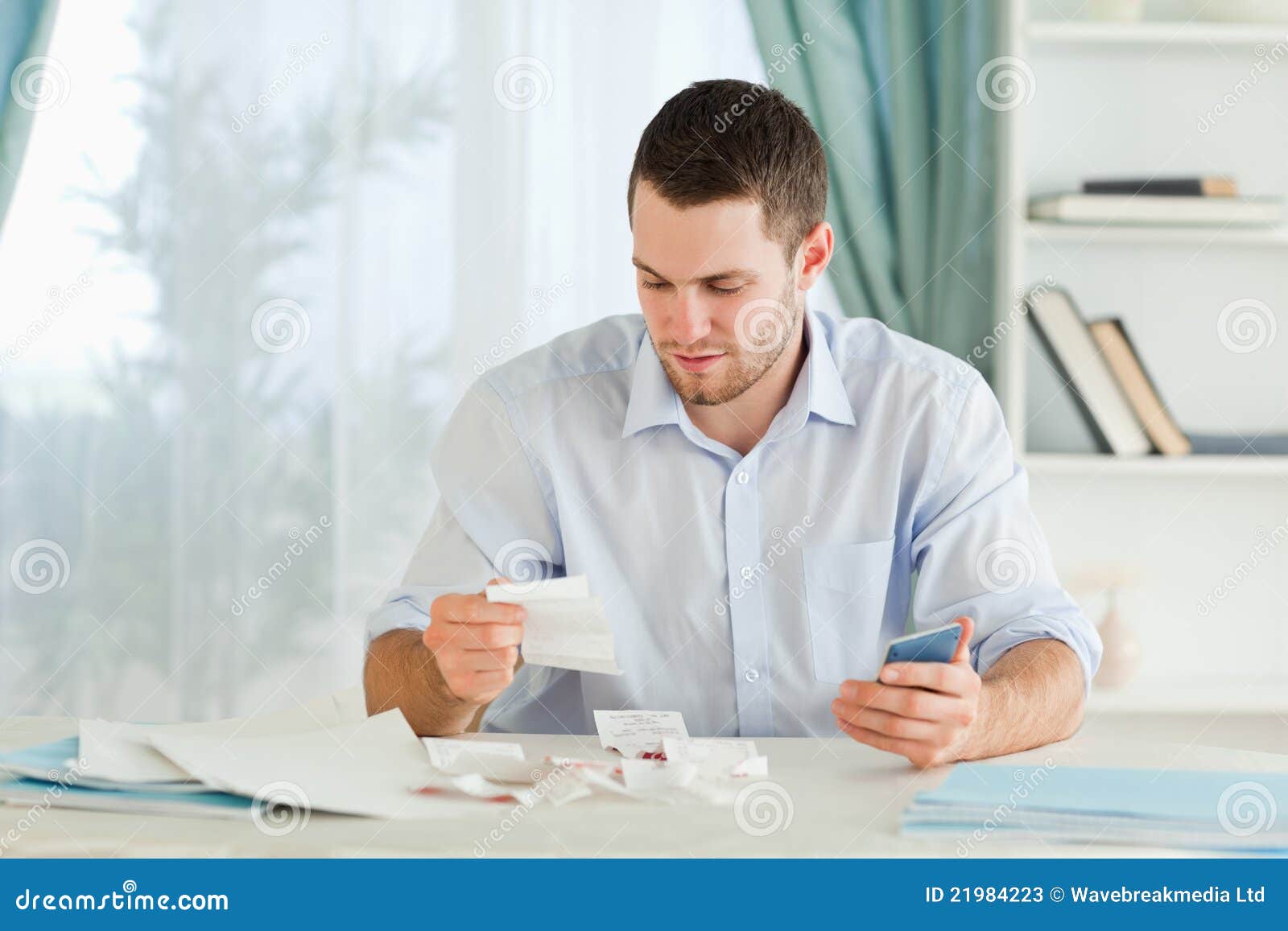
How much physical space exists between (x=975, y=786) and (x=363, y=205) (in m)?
2.20

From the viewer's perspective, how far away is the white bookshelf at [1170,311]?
105 inches

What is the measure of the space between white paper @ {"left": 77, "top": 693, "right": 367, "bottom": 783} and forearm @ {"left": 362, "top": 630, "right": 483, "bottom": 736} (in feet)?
0.22

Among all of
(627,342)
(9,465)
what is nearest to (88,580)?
(9,465)

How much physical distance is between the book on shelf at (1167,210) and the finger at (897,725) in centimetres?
164

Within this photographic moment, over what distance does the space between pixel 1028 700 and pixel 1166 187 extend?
1.59 metres

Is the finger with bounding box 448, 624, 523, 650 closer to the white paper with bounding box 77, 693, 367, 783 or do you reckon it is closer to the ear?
the white paper with bounding box 77, 693, 367, 783

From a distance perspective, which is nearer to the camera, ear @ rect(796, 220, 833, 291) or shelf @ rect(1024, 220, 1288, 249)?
ear @ rect(796, 220, 833, 291)

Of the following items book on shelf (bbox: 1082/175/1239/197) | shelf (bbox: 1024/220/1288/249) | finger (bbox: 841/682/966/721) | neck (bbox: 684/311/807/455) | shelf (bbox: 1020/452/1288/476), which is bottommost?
finger (bbox: 841/682/966/721)

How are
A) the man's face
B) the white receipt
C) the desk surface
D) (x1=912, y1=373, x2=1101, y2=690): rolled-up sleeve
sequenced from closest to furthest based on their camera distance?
the desk surface → the white receipt → (x1=912, y1=373, x2=1101, y2=690): rolled-up sleeve → the man's face

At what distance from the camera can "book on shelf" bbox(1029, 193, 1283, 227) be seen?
2494 mm

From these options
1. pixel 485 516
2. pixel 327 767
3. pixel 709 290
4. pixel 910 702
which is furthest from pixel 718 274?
pixel 327 767

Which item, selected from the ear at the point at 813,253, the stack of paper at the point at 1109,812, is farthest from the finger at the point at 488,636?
the ear at the point at 813,253

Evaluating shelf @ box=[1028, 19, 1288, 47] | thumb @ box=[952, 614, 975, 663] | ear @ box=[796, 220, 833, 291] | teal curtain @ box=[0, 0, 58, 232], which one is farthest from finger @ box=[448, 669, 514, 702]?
teal curtain @ box=[0, 0, 58, 232]

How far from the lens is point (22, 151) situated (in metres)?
2.86
